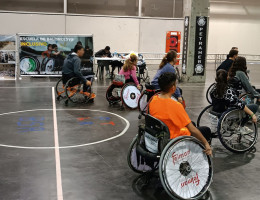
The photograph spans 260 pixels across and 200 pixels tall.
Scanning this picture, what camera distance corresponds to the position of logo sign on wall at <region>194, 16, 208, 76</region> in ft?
45.4

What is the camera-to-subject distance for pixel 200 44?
46.0 feet

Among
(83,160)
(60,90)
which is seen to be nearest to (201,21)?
(60,90)

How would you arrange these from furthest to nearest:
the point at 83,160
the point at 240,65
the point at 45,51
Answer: the point at 45,51
the point at 240,65
the point at 83,160

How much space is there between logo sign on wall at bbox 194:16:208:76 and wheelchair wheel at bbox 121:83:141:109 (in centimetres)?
571

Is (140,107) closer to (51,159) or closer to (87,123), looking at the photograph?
(87,123)

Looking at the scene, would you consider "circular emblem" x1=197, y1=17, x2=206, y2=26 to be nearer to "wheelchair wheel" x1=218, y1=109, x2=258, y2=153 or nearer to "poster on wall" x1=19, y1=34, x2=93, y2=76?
"poster on wall" x1=19, y1=34, x2=93, y2=76

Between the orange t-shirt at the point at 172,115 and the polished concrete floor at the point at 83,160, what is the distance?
80 centimetres

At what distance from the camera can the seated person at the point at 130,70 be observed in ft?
29.3

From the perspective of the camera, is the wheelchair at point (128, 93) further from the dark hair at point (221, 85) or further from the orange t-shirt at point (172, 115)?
the orange t-shirt at point (172, 115)

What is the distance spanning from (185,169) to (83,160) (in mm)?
1893

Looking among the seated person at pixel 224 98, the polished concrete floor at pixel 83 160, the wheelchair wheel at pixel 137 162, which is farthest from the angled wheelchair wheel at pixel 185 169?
the seated person at pixel 224 98

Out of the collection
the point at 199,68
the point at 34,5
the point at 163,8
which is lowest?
the point at 199,68

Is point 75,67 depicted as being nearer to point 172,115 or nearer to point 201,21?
point 172,115

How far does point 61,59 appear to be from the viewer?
1438 cm
